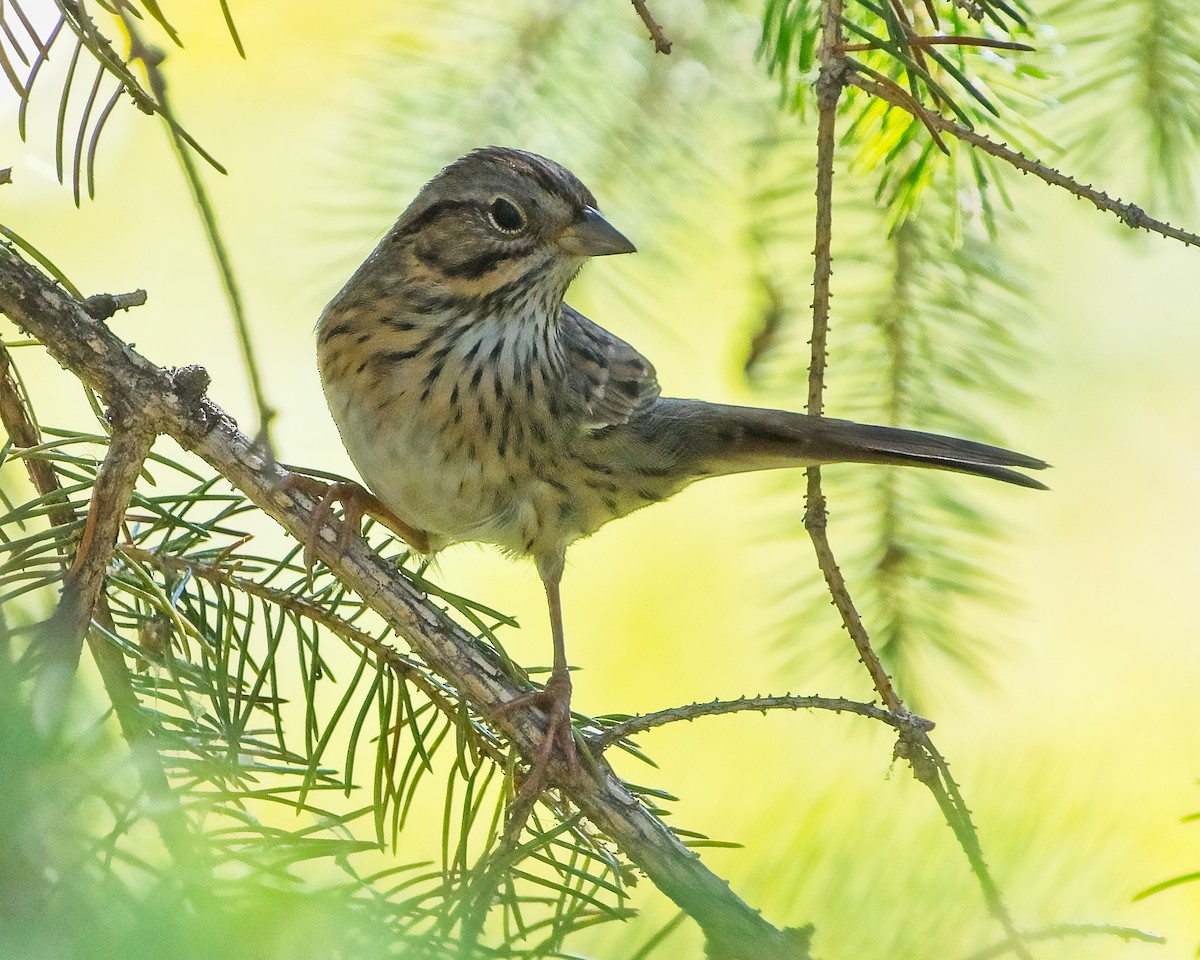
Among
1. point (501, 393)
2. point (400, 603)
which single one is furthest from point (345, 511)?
point (400, 603)

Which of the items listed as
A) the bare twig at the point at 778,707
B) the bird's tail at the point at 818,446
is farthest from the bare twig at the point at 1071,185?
the bare twig at the point at 778,707

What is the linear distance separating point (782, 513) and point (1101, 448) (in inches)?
57.8

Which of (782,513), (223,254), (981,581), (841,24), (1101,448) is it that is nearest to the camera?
(223,254)

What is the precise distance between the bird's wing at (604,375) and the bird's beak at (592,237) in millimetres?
338

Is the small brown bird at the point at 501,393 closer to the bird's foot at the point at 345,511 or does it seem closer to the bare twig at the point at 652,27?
the bird's foot at the point at 345,511

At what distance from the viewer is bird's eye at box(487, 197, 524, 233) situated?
99.9 inches

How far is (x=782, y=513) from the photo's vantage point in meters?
2.60

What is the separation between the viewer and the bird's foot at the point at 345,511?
5.88 ft

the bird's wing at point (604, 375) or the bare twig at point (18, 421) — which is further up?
the bird's wing at point (604, 375)

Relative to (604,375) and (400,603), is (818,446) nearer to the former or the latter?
(604,375)

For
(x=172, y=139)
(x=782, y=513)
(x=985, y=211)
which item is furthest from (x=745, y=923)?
(x=782, y=513)

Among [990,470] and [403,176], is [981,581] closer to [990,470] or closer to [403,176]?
[990,470]

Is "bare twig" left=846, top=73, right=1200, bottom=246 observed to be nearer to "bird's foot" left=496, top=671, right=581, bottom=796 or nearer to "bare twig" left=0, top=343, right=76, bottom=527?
"bird's foot" left=496, top=671, right=581, bottom=796

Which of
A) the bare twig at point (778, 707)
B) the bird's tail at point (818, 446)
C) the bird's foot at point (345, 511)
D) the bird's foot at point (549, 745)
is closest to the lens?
the bare twig at point (778, 707)
